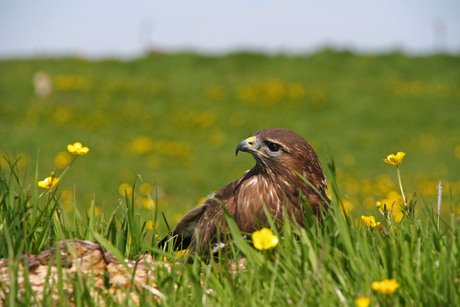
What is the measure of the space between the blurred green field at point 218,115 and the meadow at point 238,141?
7cm

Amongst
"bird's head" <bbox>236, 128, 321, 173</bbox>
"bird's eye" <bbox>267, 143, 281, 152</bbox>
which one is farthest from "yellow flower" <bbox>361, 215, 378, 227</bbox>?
"bird's eye" <bbox>267, 143, 281, 152</bbox>

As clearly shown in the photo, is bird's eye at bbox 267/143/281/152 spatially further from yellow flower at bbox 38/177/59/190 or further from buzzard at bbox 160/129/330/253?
yellow flower at bbox 38/177/59/190

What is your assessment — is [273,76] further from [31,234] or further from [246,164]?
[31,234]

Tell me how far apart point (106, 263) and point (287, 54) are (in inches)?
896

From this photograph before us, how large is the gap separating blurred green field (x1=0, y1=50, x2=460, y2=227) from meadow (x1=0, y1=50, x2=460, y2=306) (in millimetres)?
66

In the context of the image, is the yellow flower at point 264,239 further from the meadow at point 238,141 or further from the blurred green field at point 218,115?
the blurred green field at point 218,115

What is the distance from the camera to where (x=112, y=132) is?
16703mm

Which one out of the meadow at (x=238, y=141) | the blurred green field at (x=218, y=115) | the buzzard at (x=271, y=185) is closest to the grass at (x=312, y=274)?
the meadow at (x=238, y=141)

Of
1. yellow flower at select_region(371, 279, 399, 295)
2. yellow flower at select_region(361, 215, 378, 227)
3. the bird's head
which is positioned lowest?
yellow flower at select_region(361, 215, 378, 227)

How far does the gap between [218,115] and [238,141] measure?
2.25 m

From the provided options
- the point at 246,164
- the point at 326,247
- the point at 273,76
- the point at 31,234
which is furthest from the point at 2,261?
the point at 273,76

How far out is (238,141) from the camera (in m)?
16.5

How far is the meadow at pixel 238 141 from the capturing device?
2.30 m

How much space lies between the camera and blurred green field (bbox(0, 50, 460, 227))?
12.6 meters
